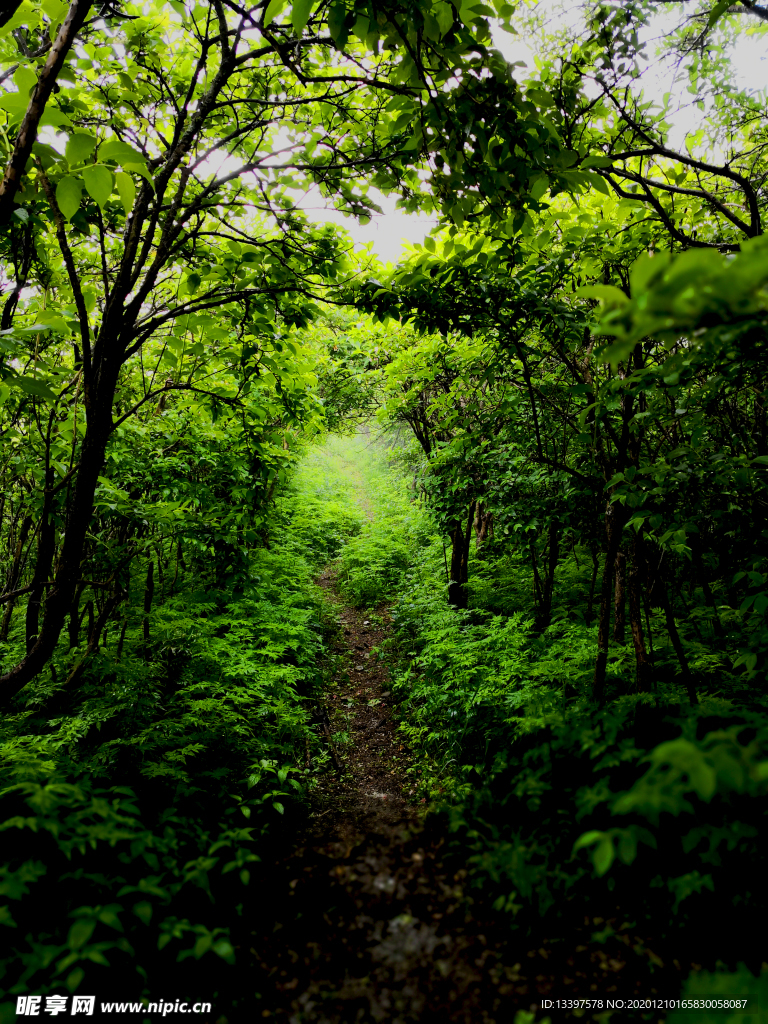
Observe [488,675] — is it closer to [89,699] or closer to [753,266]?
[89,699]

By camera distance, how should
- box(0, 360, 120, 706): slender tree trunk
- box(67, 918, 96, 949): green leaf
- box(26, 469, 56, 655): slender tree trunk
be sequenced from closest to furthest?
box(67, 918, 96, 949): green leaf
box(0, 360, 120, 706): slender tree trunk
box(26, 469, 56, 655): slender tree trunk

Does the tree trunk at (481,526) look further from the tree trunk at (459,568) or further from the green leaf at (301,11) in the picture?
the green leaf at (301,11)

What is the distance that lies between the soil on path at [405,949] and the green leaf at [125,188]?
111 inches

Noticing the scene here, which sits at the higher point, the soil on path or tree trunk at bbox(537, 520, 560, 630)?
tree trunk at bbox(537, 520, 560, 630)

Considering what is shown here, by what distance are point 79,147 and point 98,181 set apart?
0.28 ft

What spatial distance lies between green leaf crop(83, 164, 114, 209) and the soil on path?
9.34ft

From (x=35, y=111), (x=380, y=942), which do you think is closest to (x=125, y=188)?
(x=35, y=111)

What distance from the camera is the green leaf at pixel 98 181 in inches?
56.4

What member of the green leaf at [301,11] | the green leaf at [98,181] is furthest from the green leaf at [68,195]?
the green leaf at [301,11]

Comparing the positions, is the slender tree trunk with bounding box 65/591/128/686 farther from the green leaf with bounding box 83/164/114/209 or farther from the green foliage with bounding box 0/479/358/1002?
the green leaf with bounding box 83/164/114/209

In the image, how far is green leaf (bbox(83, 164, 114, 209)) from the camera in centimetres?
143

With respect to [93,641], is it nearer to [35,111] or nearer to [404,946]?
[404,946]

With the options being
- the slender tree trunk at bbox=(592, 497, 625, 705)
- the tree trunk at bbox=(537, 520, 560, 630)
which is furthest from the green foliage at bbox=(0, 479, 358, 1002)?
the tree trunk at bbox=(537, 520, 560, 630)

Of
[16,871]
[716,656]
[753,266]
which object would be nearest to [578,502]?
[716,656]
